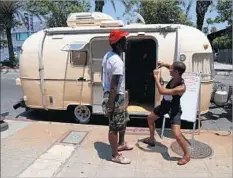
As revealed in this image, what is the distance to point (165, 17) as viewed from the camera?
2417cm

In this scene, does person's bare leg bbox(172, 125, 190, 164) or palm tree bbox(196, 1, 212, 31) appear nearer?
person's bare leg bbox(172, 125, 190, 164)

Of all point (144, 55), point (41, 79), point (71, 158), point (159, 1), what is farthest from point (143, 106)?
point (159, 1)

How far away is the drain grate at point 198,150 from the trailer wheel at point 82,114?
2540 mm

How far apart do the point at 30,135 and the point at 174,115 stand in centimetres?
301

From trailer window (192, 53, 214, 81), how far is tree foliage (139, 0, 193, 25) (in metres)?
17.0

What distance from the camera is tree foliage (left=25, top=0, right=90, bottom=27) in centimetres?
2403

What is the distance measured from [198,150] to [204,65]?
2.35 meters

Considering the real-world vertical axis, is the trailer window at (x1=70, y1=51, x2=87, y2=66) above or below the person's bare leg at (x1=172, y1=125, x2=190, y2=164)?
above

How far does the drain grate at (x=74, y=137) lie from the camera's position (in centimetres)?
614

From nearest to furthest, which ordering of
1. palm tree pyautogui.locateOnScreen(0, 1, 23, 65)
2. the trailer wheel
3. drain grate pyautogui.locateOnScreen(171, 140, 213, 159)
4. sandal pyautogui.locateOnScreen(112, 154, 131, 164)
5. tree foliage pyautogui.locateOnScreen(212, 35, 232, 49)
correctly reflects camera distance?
sandal pyautogui.locateOnScreen(112, 154, 131, 164) → drain grate pyautogui.locateOnScreen(171, 140, 213, 159) → the trailer wheel → palm tree pyautogui.locateOnScreen(0, 1, 23, 65) → tree foliage pyautogui.locateOnScreen(212, 35, 232, 49)

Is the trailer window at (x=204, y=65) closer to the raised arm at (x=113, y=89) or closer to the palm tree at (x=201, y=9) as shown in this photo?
the raised arm at (x=113, y=89)

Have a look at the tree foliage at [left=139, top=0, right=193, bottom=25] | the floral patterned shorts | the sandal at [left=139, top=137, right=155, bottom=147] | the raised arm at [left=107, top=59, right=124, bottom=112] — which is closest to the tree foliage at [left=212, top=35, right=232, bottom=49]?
the tree foliage at [left=139, top=0, right=193, bottom=25]

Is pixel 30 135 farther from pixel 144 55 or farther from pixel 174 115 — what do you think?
pixel 144 55

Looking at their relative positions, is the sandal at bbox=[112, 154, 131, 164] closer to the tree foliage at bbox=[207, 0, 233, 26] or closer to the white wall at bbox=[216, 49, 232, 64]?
the tree foliage at bbox=[207, 0, 233, 26]
